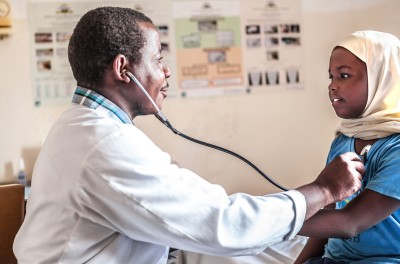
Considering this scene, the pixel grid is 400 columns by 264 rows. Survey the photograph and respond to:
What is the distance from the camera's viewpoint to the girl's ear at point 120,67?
3.37 feet

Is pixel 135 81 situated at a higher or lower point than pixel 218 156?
higher

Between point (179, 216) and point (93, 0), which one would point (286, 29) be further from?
point (179, 216)

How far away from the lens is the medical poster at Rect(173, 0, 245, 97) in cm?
293

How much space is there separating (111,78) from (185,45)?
6.37 feet

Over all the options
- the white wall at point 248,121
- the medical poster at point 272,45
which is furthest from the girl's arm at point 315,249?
the medical poster at point 272,45

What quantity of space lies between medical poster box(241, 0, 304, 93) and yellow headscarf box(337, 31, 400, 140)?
175cm

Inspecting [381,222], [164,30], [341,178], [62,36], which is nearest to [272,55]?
[164,30]

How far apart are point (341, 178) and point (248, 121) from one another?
2025 mm

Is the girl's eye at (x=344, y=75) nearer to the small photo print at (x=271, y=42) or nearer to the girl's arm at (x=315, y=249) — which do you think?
the girl's arm at (x=315, y=249)

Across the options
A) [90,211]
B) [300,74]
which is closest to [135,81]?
[90,211]

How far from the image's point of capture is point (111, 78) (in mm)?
1043

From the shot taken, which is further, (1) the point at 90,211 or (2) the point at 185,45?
(2) the point at 185,45

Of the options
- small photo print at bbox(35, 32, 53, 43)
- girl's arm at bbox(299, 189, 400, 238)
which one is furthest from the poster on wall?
girl's arm at bbox(299, 189, 400, 238)

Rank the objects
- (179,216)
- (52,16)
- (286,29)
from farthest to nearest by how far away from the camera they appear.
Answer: (286,29)
(52,16)
(179,216)
